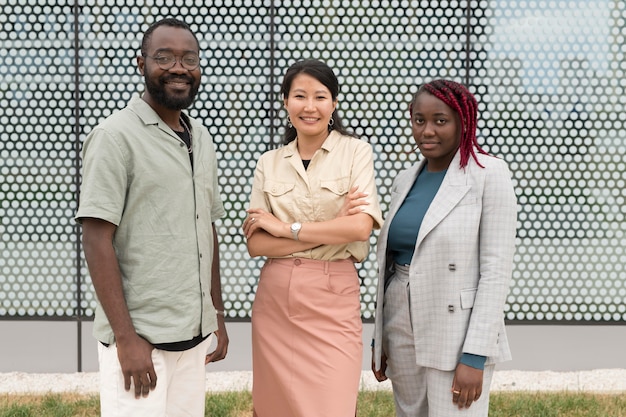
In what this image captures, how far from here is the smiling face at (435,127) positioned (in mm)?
2570

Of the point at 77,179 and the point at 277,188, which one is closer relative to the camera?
the point at 277,188

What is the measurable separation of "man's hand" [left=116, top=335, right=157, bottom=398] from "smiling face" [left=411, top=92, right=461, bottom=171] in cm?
124

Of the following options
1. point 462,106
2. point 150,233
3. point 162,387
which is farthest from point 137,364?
point 462,106

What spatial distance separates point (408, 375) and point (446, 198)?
→ 729 millimetres

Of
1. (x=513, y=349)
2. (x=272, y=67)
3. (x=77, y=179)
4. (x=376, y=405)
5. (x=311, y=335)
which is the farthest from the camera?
(x=513, y=349)

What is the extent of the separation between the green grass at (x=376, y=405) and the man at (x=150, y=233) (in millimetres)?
1842

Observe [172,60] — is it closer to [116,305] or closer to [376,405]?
[116,305]

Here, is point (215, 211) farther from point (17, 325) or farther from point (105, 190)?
point (17, 325)

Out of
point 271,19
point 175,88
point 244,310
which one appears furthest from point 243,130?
point 175,88

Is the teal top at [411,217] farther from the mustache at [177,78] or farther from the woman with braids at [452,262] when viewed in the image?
the mustache at [177,78]

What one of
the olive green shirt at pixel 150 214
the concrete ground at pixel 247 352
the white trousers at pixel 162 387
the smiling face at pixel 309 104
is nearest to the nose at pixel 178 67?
the olive green shirt at pixel 150 214

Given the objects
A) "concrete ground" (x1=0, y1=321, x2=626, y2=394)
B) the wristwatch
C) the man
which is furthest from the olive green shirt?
"concrete ground" (x1=0, y1=321, x2=626, y2=394)

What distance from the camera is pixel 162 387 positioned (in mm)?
2424

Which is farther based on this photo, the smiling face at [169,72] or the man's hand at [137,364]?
the smiling face at [169,72]
